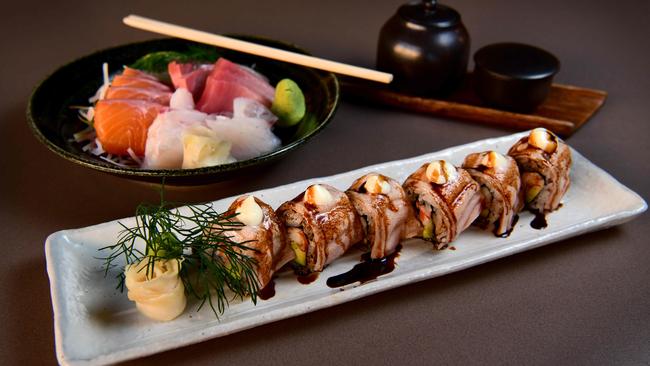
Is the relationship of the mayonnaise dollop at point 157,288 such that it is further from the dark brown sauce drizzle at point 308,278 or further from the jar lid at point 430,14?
the jar lid at point 430,14

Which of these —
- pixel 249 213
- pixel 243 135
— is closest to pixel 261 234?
pixel 249 213

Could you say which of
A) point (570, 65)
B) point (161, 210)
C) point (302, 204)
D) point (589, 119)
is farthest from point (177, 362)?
point (570, 65)

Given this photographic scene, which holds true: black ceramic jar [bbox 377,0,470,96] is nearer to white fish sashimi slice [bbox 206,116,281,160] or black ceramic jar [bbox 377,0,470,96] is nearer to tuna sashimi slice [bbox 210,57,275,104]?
tuna sashimi slice [bbox 210,57,275,104]

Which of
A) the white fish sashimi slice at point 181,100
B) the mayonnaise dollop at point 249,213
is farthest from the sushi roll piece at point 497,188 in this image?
the white fish sashimi slice at point 181,100

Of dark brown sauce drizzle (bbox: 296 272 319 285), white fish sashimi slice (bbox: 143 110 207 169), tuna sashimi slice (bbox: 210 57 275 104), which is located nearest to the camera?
dark brown sauce drizzle (bbox: 296 272 319 285)

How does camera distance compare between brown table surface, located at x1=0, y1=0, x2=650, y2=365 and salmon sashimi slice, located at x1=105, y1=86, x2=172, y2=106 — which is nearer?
brown table surface, located at x1=0, y1=0, x2=650, y2=365

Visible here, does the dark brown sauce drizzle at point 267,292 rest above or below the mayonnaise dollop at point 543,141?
below

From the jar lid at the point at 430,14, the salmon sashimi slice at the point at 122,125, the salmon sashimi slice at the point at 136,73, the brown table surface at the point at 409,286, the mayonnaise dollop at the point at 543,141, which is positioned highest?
the jar lid at the point at 430,14

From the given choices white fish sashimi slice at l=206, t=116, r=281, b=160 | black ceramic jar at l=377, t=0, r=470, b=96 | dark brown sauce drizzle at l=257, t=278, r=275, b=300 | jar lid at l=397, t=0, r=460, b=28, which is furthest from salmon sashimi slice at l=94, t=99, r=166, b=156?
jar lid at l=397, t=0, r=460, b=28
